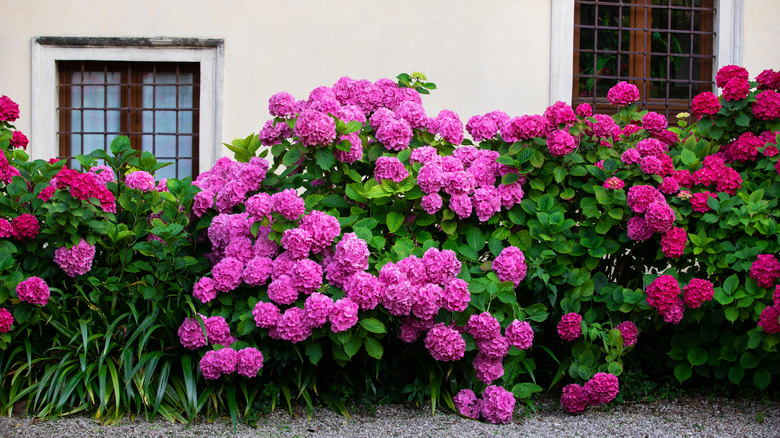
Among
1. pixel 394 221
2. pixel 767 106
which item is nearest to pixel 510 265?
pixel 394 221

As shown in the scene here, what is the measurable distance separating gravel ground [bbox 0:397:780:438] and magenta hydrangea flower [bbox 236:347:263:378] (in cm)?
22

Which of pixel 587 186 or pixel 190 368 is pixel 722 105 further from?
pixel 190 368

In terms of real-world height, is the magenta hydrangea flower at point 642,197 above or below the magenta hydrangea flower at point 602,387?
above

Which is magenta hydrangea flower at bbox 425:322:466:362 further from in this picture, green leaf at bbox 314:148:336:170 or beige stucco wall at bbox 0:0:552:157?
beige stucco wall at bbox 0:0:552:157

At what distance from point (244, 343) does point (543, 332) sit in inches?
54.3

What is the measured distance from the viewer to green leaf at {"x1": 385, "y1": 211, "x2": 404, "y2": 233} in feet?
10.1

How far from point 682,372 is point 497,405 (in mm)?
906

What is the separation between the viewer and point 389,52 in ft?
19.1

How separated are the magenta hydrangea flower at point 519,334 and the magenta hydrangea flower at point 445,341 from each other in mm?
235

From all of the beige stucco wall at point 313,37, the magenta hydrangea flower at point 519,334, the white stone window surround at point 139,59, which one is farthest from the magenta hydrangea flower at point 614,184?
the white stone window surround at point 139,59

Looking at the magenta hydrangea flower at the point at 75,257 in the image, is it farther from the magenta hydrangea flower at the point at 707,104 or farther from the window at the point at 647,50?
the window at the point at 647,50

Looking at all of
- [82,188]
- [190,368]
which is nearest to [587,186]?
[190,368]

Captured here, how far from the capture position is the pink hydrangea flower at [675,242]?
3.00 metres

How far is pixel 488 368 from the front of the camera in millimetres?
2990
